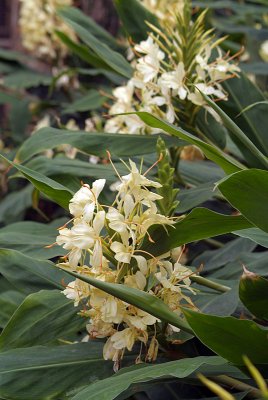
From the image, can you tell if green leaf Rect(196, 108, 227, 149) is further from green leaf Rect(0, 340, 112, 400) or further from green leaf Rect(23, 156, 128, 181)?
green leaf Rect(0, 340, 112, 400)

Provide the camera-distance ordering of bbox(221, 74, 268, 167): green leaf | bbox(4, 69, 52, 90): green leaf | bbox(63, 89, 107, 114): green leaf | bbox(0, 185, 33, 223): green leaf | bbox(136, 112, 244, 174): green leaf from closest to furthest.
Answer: bbox(136, 112, 244, 174): green leaf → bbox(221, 74, 268, 167): green leaf → bbox(0, 185, 33, 223): green leaf → bbox(63, 89, 107, 114): green leaf → bbox(4, 69, 52, 90): green leaf

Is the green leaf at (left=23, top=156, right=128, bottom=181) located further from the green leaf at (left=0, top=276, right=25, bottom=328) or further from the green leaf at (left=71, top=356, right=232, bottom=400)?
the green leaf at (left=71, top=356, right=232, bottom=400)

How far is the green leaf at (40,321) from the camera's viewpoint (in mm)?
1053

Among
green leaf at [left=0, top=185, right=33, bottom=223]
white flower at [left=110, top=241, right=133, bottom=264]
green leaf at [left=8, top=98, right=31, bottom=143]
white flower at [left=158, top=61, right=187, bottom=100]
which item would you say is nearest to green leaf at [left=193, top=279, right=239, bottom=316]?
white flower at [left=110, top=241, right=133, bottom=264]

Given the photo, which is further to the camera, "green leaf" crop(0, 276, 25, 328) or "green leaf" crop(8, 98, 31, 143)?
"green leaf" crop(8, 98, 31, 143)

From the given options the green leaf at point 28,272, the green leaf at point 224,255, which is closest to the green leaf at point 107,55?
the green leaf at point 224,255

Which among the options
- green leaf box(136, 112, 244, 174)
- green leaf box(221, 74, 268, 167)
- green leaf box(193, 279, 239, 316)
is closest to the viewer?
green leaf box(136, 112, 244, 174)

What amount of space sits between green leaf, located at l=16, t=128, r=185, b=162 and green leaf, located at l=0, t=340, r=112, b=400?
0.38 metres

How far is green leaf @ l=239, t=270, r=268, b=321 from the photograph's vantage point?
2.99ft

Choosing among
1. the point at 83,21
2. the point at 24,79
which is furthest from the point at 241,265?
the point at 24,79

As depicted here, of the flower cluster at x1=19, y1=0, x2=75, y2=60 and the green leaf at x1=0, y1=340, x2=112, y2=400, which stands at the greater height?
the green leaf at x1=0, y1=340, x2=112, y2=400

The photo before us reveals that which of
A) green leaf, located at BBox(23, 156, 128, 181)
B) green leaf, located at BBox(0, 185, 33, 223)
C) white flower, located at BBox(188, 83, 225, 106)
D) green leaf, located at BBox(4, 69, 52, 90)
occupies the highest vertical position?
white flower, located at BBox(188, 83, 225, 106)

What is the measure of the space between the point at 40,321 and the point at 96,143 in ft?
1.23

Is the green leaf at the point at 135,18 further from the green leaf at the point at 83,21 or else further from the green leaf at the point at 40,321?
the green leaf at the point at 40,321
